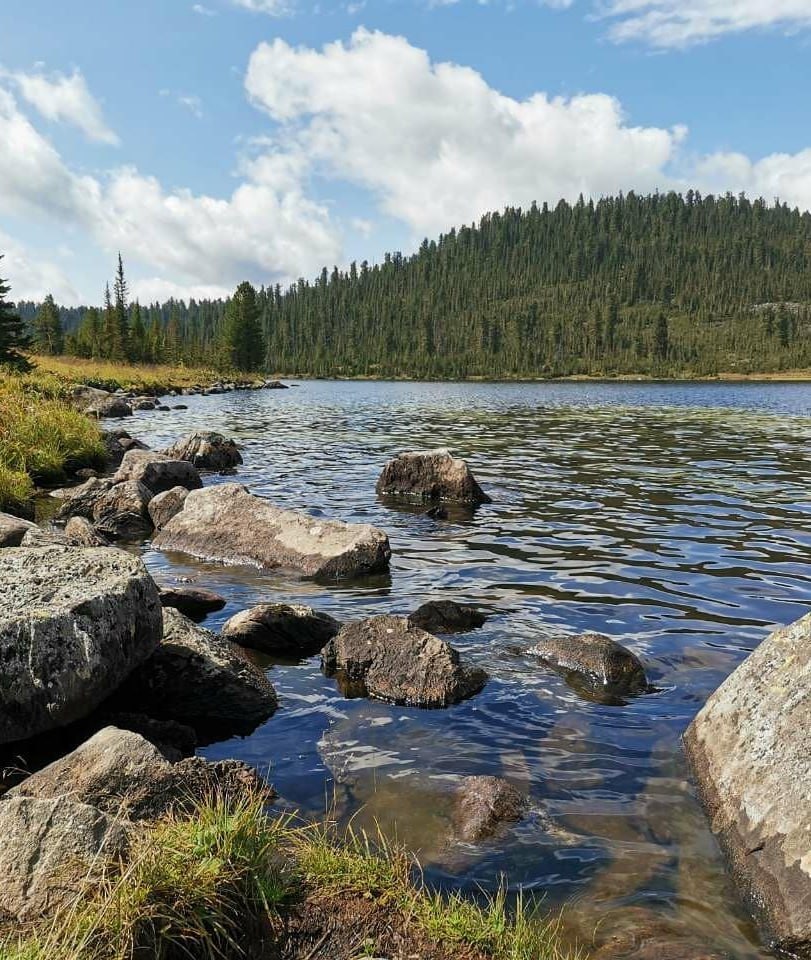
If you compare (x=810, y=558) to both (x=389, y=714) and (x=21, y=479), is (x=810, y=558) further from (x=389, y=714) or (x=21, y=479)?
(x=21, y=479)

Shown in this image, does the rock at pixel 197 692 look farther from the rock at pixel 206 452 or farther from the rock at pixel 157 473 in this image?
the rock at pixel 206 452

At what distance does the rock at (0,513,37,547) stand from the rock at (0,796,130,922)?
698 cm

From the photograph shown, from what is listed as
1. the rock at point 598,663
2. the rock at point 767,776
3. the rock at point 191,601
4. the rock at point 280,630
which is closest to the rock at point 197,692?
the rock at point 280,630

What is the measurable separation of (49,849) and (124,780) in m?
0.96

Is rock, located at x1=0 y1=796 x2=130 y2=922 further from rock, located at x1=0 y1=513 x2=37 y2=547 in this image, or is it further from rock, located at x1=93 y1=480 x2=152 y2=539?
rock, located at x1=93 y1=480 x2=152 y2=539

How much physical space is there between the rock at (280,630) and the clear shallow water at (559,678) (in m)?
0.46

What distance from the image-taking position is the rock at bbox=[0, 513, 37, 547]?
1006 cm

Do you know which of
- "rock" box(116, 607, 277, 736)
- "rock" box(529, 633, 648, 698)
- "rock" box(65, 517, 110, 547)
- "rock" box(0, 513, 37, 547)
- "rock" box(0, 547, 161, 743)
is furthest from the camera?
"rock" box(65, 517, 110, 547)

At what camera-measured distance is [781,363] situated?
159750 millimetres

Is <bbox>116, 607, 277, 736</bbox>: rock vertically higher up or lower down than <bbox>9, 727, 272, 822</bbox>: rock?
lower down

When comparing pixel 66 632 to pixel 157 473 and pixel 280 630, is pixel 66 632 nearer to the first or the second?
pixel 280 630

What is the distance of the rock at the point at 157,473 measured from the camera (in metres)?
18.1

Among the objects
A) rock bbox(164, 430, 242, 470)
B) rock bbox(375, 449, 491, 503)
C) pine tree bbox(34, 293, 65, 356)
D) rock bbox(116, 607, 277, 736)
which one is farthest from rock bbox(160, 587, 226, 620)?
pine tree bbox(34, 293, 65, 356)

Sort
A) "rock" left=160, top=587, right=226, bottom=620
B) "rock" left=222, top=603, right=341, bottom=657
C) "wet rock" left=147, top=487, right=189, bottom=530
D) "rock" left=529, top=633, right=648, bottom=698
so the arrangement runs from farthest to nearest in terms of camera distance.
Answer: "wet rock" left=147, top=487, right=189, bottom=530 → "rock" left=160, top=587, right=226, bottom=620 → "rock" left=222, top=603, right=341, bottom=657 → "rock" left=529, top=633, right=648, bottom=698
